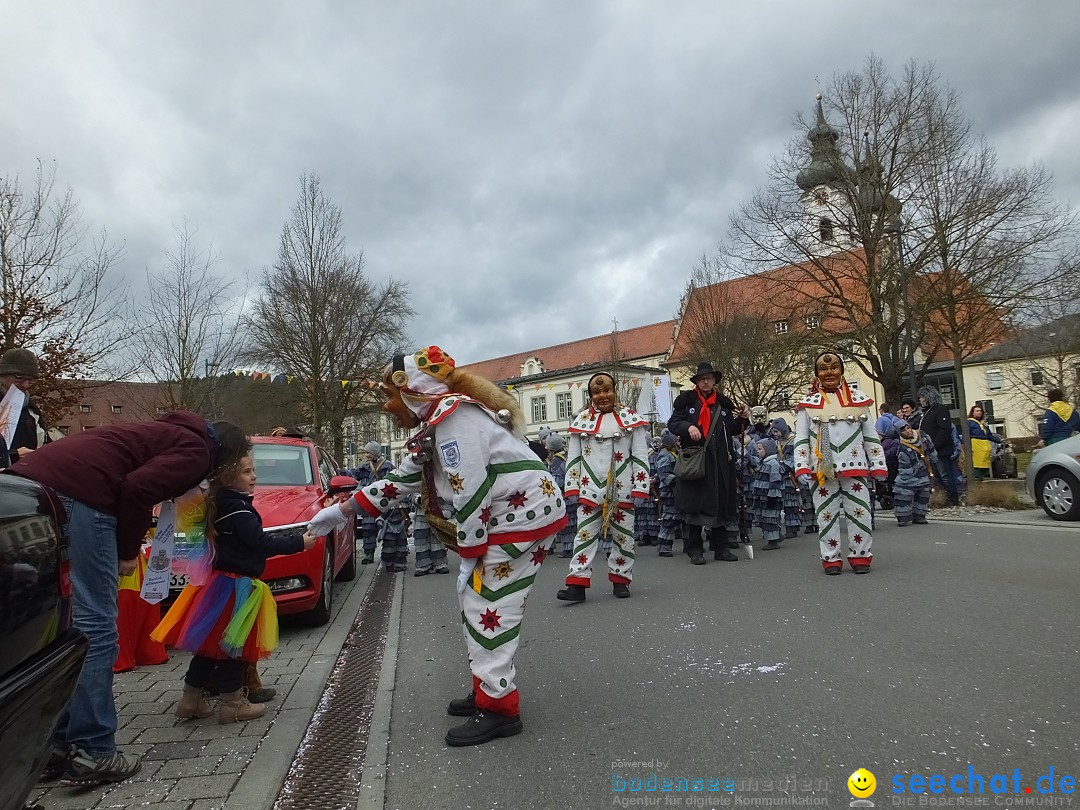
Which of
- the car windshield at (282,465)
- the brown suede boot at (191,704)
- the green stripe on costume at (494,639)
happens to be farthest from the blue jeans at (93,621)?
the car windshield at (282,465)

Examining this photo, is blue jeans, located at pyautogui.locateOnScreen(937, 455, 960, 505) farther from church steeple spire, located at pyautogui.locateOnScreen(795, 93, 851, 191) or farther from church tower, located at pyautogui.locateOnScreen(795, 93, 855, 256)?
church steeple spire, located at pyautogui.locateOnScreen(795, 93, 851, 191)

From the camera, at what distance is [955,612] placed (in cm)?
491

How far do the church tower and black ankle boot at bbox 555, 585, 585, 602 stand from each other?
20.5 metres

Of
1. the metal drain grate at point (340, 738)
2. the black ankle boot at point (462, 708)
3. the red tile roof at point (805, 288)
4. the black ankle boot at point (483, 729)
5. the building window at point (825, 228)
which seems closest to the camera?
the metal drain grate at point (340, 738)

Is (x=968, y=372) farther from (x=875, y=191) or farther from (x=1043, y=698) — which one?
(x=1043, y=698)

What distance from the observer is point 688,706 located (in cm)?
344

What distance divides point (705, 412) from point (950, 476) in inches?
268

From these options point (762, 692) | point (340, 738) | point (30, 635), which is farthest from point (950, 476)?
point (30, 635)

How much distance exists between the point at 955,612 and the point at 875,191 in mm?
21043

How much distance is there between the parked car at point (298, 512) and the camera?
5.45 meters

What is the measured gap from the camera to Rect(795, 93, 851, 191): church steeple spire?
23.0 metres

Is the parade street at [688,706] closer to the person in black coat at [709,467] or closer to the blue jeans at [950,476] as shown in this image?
the person in black coat at [709,467]

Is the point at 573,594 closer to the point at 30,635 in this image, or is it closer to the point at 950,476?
the point at 30,635

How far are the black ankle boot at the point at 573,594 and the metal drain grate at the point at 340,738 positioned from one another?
1.55 meters
